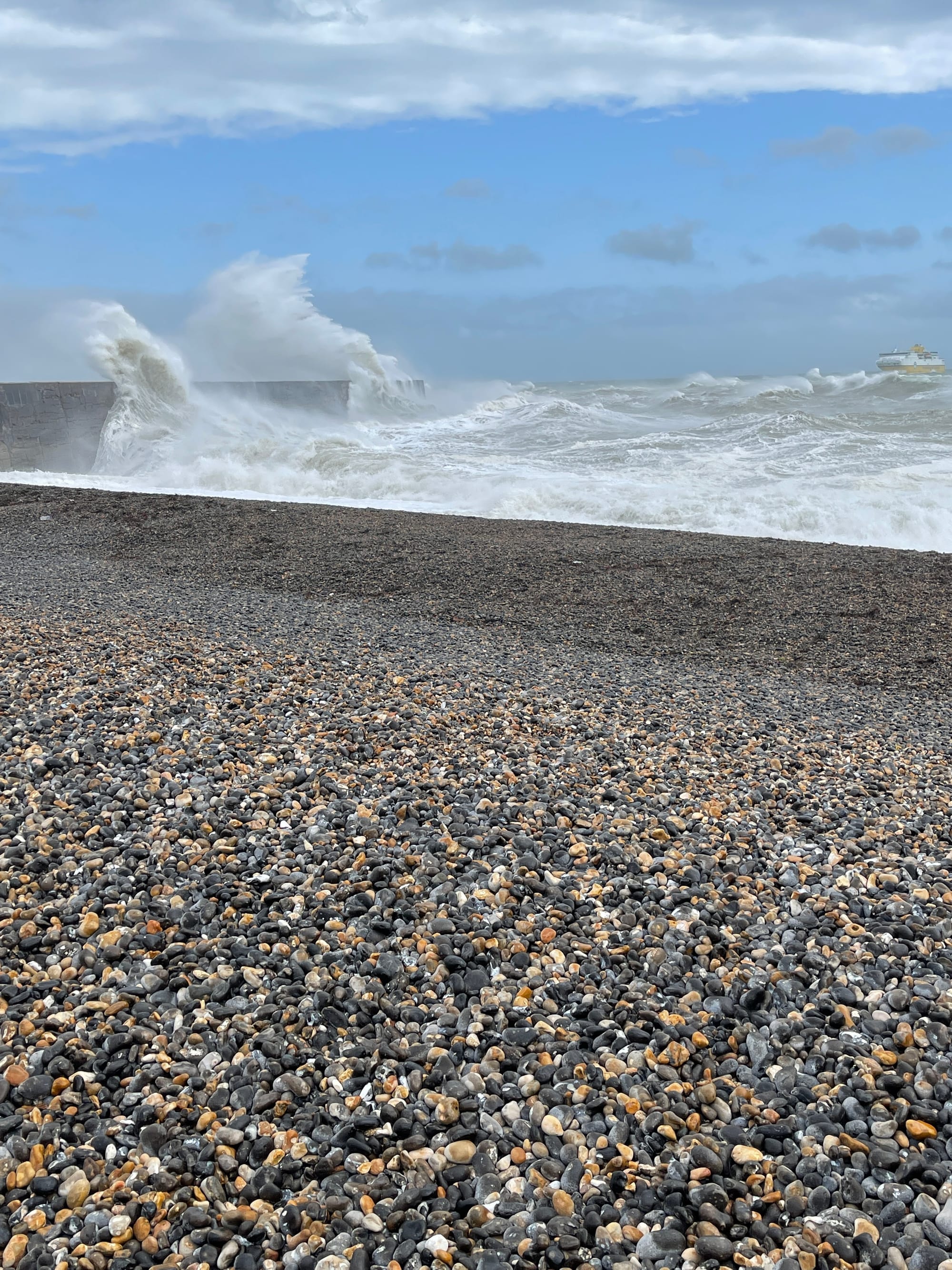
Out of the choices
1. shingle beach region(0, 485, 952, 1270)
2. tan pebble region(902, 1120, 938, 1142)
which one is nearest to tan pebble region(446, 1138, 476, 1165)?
shingle beach region(0, 485, 952, 1270)

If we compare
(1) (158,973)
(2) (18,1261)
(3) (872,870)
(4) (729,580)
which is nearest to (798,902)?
(3) (872,870)

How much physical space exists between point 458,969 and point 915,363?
5950 cm

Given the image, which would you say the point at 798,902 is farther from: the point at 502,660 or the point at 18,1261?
the point at 502,660

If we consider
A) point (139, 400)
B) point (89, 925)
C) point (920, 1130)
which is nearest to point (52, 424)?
point (139, 400)

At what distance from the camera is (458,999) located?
2.68 m

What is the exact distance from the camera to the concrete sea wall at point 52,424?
73.0 feet

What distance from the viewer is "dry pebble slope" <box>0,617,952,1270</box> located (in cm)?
201

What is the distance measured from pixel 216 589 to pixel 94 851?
6.16 m

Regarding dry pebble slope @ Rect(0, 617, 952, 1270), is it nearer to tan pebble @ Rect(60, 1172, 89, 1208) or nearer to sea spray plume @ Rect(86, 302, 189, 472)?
tan pebble @ Rect(60, 1172, 89, 1208)

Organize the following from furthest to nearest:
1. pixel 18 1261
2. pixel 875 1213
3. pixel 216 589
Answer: pixel 216 589 < pixel 875 1213 < pixel 18 1261

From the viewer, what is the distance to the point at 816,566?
10148 mm

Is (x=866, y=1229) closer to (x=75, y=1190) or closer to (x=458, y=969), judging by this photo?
(x=458, y=969)

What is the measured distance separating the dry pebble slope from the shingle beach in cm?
1

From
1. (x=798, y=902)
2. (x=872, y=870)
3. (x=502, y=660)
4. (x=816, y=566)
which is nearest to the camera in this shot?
(x=798, y=902)
